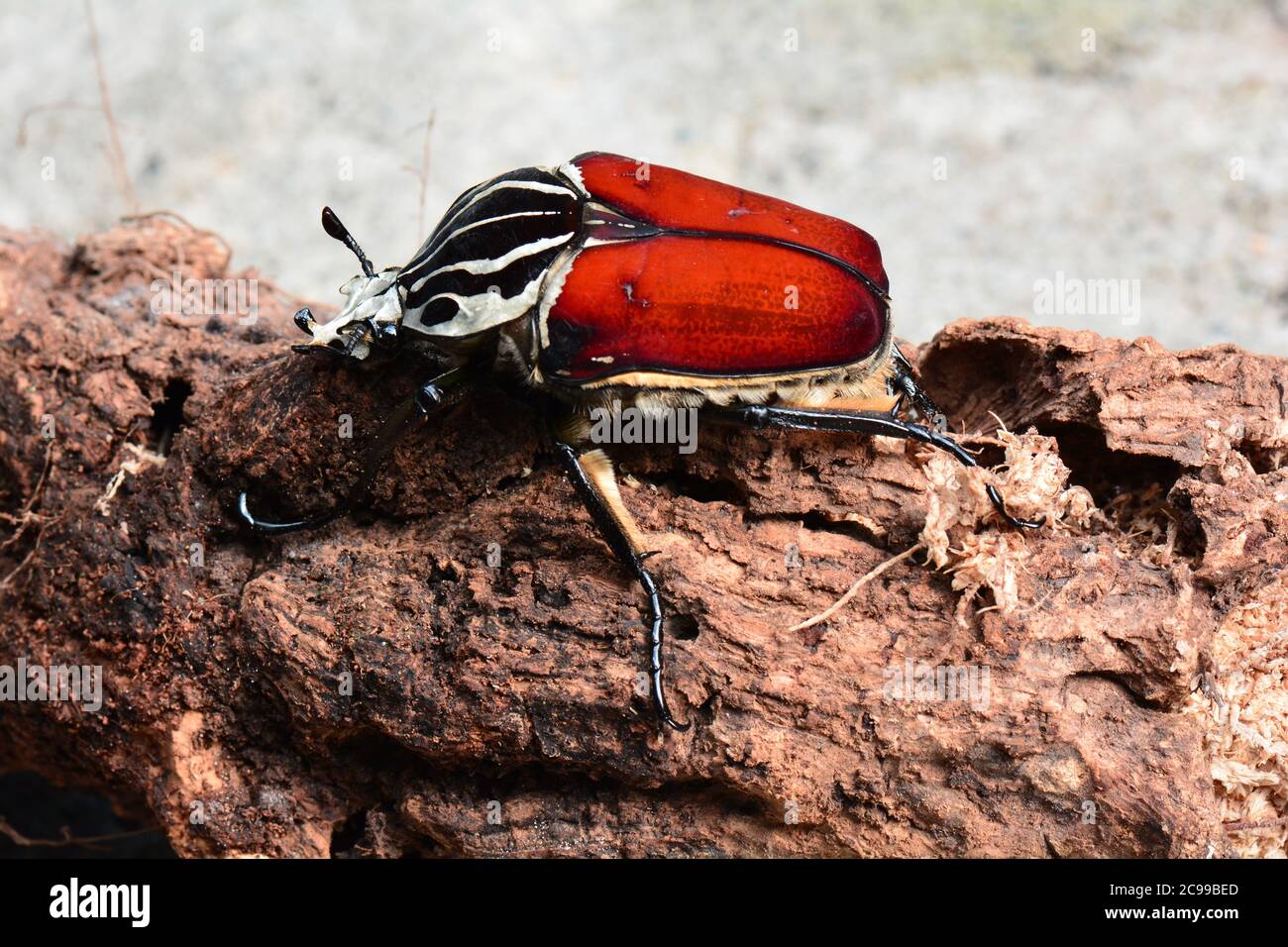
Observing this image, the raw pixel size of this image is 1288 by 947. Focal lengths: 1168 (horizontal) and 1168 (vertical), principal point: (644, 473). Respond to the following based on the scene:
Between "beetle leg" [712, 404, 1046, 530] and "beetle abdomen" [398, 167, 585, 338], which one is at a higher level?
"beetle abdomen" [398, 167, 585, 338]

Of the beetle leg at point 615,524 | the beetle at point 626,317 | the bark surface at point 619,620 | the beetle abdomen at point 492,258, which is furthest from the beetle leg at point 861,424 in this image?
the beetle abdomen at point 492,258

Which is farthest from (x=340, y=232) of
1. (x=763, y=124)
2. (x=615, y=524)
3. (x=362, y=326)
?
(x=763, y=124)

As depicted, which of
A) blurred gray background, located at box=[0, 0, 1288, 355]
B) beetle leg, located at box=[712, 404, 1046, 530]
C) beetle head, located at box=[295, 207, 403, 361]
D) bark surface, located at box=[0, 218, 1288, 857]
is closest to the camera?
bark surface, located at box=[0, 218, 1288, 857]

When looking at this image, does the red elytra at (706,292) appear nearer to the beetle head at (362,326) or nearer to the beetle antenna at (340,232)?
the beetle head at (362,326)

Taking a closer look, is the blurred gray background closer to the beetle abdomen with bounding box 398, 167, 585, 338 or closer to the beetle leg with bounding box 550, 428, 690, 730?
the beetle abdomen with bounding box 398, 167, 585, 338

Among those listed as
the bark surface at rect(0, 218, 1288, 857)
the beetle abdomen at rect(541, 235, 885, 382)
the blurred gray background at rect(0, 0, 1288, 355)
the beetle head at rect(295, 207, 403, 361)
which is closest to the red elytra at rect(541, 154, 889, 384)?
the beetle abdomen at rect(541, 235, 885, 382)

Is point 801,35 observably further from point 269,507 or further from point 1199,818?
point 1199,818
